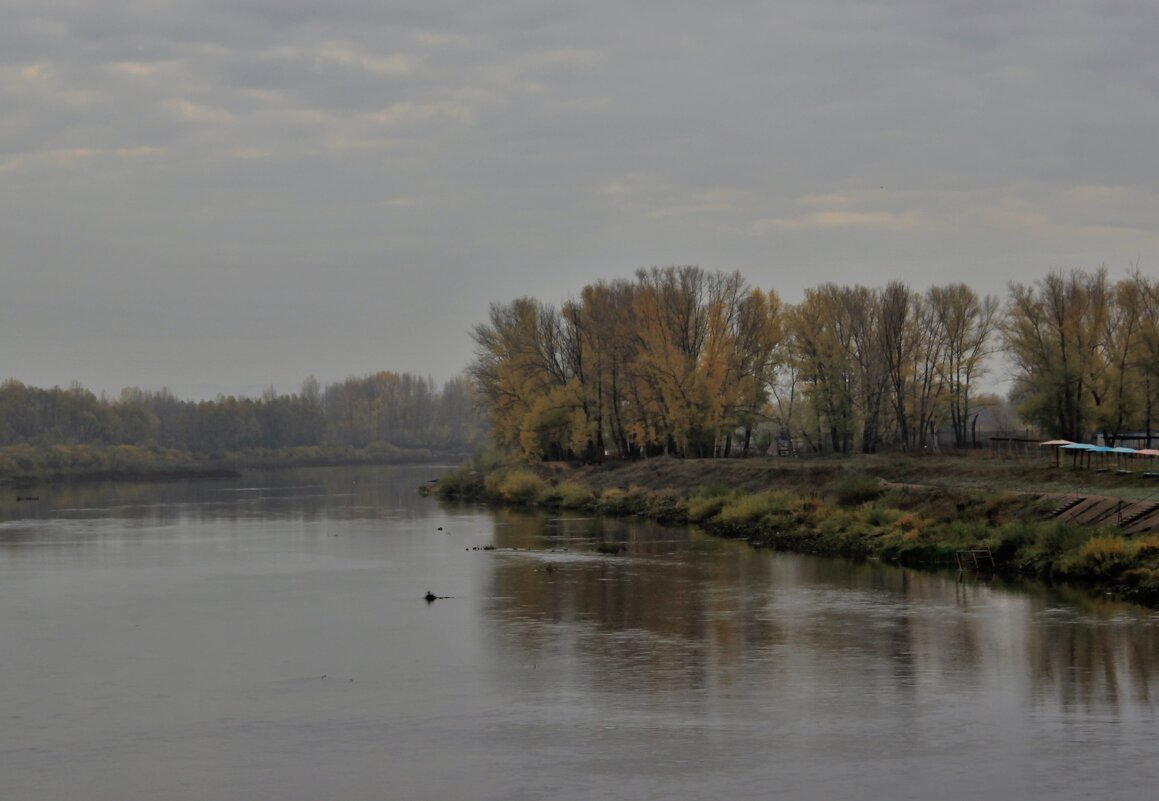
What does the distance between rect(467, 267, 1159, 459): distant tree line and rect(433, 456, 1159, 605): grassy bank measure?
5.99m

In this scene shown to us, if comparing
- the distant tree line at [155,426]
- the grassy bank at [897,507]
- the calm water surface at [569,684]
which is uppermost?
the distant tree line at [155,426]

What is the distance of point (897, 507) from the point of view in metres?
45.6

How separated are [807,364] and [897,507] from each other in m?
31.8

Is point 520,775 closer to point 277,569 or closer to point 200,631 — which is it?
point 200,631

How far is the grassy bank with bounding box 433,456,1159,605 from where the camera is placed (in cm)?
3266

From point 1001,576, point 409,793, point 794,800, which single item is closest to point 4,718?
point 409,793

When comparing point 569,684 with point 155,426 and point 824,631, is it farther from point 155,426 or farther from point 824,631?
point 155,426

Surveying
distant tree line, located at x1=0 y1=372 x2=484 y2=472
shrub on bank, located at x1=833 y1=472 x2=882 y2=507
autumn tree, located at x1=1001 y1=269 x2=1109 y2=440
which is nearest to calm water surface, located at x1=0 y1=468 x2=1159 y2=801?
shrub on bank, located at x1=833 y1=472 x2=882 y2=507

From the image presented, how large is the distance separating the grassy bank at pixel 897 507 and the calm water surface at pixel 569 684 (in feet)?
7.25

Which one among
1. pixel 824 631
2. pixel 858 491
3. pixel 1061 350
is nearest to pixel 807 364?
pixel 1061 350

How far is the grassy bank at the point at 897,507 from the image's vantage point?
3266 centimetres

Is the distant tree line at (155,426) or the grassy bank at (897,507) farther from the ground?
the distant tree line at (155,426)

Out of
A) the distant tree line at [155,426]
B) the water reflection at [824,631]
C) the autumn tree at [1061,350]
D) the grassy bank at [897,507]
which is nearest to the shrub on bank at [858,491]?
the grassy bank at [897,507]

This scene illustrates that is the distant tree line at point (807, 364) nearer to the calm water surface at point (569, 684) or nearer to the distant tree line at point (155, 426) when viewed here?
the calm water surface at point (569, 684)
